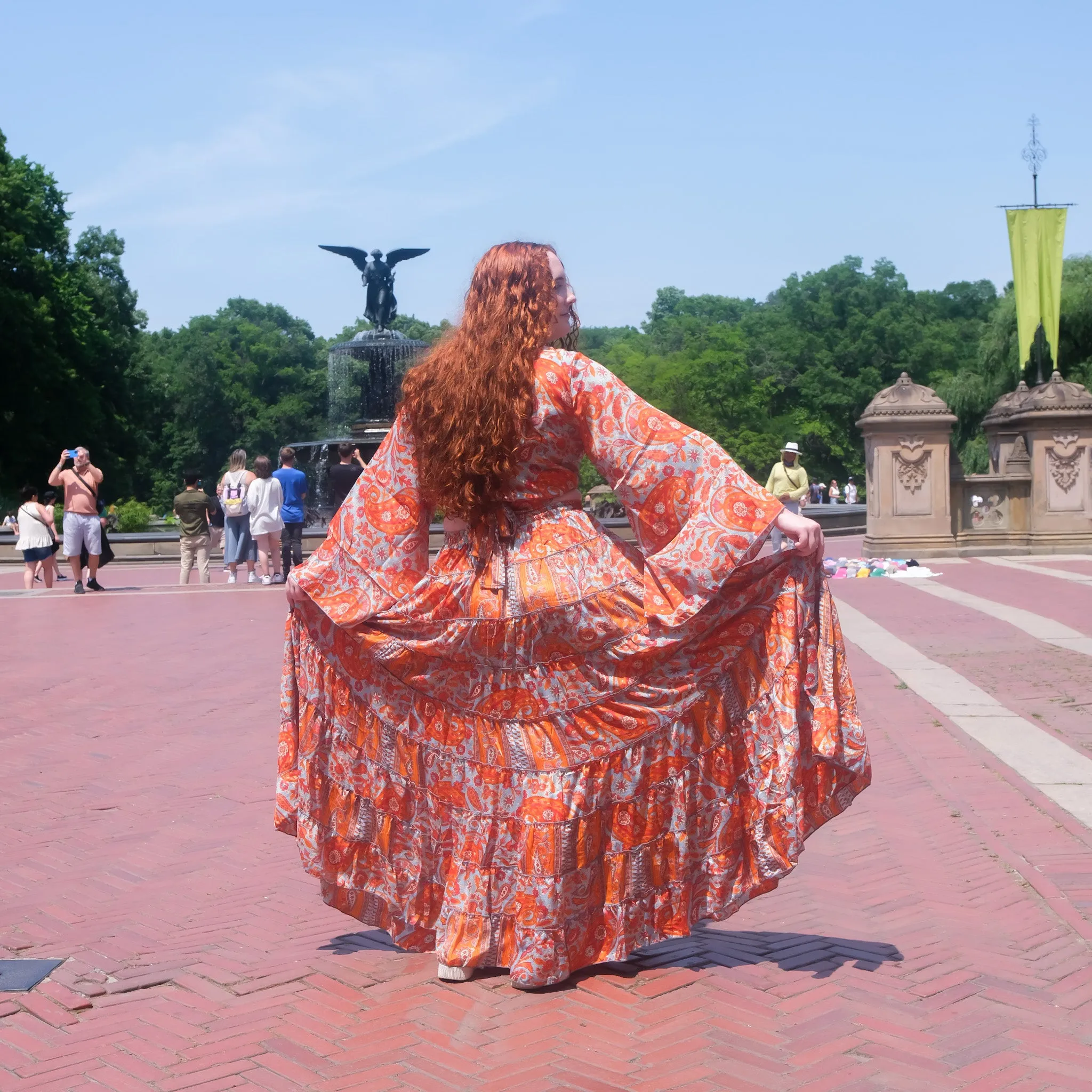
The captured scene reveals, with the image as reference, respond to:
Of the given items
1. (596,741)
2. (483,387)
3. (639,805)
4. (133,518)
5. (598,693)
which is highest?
(483,387)

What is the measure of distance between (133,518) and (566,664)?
3153cm

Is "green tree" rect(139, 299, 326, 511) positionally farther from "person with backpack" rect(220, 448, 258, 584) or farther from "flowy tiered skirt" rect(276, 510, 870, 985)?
"flowy tiered skirt" rect(276, 510, 870, 985)

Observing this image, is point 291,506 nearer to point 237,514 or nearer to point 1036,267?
point 237,514

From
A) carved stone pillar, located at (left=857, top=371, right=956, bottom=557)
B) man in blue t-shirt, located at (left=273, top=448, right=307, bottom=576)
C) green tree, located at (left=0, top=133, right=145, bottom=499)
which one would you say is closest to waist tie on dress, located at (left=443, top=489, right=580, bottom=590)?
man in blue t-shirt, located at (left=273, top=448, right=307, bottom=576)

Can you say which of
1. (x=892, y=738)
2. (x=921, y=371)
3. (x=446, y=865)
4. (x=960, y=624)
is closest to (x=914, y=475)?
(x=960, y=624)

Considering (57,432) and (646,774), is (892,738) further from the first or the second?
(57,432)

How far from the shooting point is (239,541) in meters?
18.2

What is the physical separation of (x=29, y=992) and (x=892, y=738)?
4.28m

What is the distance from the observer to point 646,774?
3385 mm

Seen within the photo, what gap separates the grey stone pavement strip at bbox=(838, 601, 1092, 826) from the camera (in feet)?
18.1

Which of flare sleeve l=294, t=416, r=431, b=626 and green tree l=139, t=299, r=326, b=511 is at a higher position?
green tree l=139, t=299, r=326, b=511

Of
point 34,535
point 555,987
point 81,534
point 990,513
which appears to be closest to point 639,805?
point 555,987

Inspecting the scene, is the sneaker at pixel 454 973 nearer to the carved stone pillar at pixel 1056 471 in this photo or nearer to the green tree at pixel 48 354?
the carved stone pillar at pixel 1056 471

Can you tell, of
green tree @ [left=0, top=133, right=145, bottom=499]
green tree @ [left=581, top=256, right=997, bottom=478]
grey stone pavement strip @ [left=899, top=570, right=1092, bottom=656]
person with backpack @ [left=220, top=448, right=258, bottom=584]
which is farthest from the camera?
green tree @ [left=581, top=256, right=997, bottom=478]
